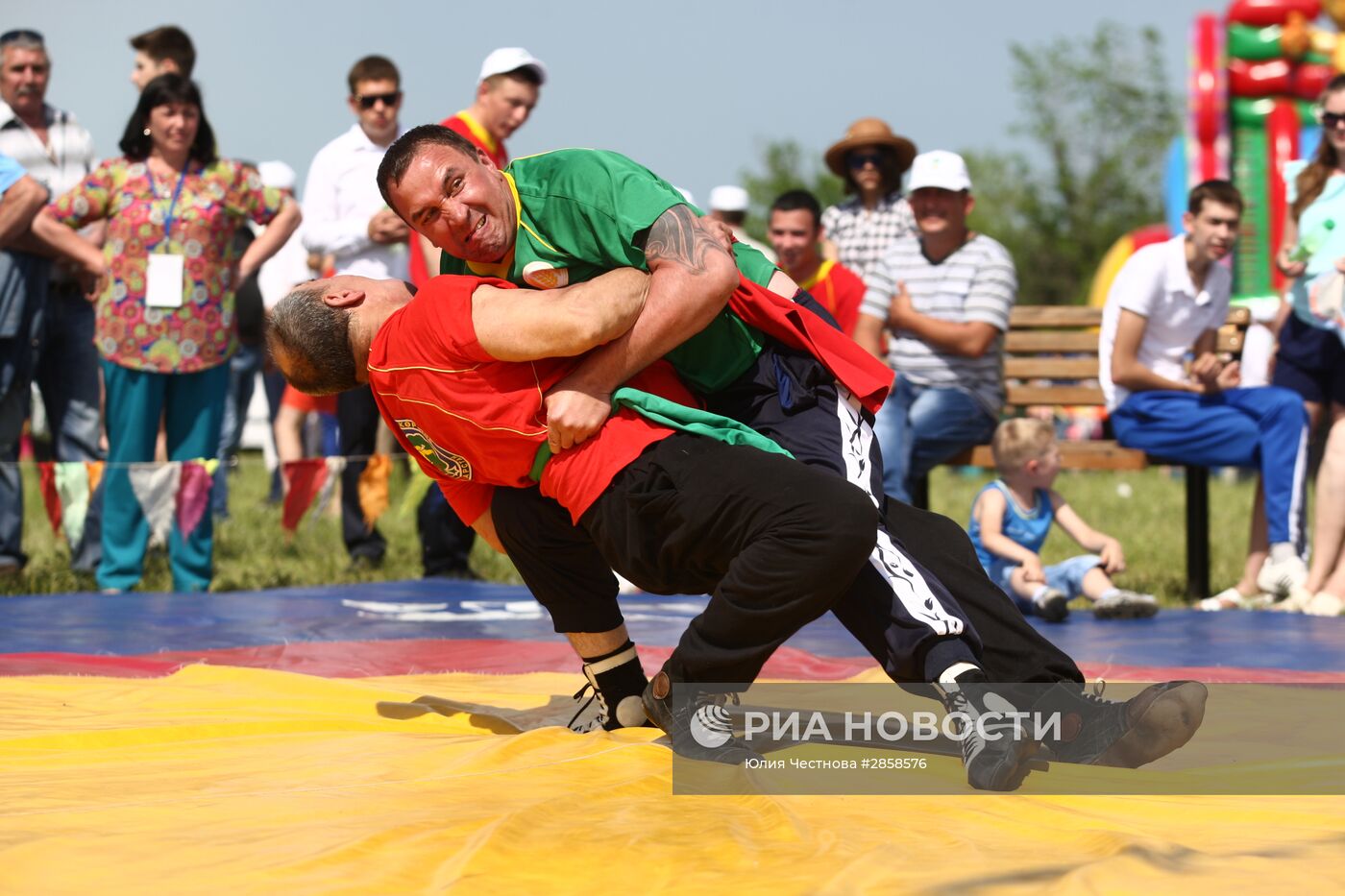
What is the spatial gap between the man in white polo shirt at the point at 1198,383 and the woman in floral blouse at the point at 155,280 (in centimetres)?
382

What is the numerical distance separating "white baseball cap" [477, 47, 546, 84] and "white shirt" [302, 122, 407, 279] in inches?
27.9

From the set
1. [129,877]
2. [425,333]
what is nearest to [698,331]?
[425,333]

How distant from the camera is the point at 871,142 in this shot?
8.25m

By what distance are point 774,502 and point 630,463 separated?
34cm

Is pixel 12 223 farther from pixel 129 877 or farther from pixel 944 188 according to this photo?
pixel 129 877

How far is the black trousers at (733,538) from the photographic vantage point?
3227 millimetres

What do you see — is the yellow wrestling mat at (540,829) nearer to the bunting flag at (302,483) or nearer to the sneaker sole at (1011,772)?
the sneaker sole at (1011,772)

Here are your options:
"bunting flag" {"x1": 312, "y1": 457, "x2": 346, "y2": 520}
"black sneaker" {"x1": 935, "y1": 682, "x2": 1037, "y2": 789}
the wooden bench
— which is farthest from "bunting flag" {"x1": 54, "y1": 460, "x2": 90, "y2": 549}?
"black sneaker" {"x1": 935, "y1": 682, "x2": 1037, "y2": 789}

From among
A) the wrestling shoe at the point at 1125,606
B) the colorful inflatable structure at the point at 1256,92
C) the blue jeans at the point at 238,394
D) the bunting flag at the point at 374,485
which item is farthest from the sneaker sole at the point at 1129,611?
the colorful inflatable structure at the point at 1256,92

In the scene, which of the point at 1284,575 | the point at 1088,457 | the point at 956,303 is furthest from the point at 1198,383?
the point at 956,303

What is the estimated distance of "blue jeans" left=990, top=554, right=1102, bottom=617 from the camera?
637 centimetres

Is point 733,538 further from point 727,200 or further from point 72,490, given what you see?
point 727,200

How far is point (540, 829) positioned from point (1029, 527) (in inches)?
160

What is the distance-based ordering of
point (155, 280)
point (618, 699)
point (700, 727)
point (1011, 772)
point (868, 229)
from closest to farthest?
point (1011, 772) < point (700, 727) < point (618, 699) < point (155, 280) < point (868, 229)
